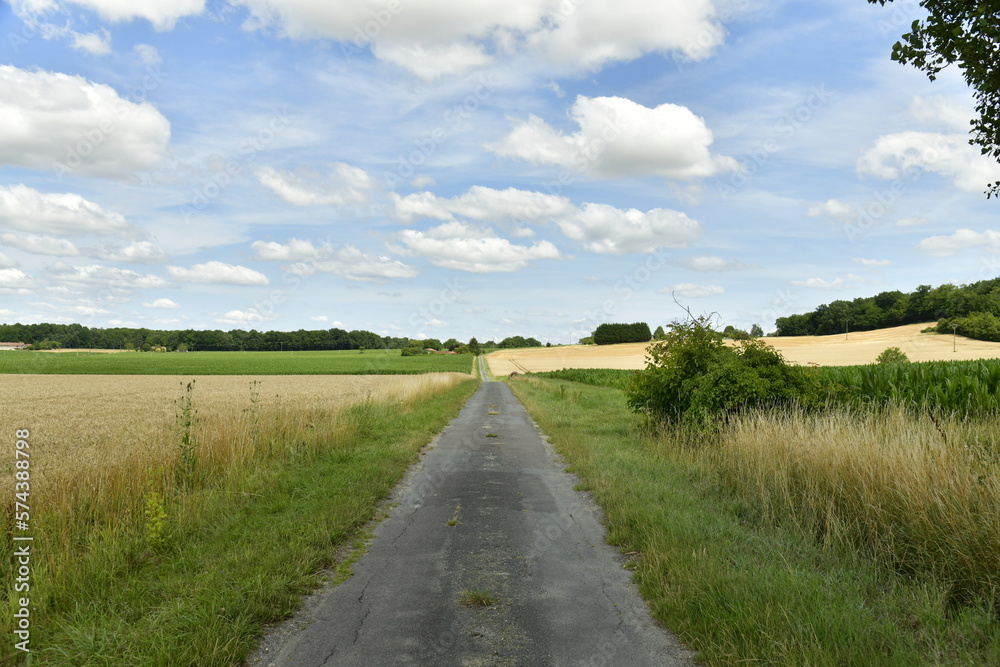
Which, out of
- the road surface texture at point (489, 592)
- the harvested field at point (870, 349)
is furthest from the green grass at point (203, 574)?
the harvested field at point (870, 349)

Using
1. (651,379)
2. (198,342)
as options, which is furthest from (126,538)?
(198,342)

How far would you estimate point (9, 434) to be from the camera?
13250 millimetres

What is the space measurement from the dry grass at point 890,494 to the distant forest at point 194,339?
143m

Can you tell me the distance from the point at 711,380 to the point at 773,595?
809 cm

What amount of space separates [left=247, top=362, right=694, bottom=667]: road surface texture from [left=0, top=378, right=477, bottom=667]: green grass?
37 centimetres

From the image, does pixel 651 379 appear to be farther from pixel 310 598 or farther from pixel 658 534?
pixel 310 598

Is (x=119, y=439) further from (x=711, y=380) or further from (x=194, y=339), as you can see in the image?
(x=194, y=339)

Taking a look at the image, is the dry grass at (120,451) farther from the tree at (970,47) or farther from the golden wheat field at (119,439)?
the tree at (970,47)

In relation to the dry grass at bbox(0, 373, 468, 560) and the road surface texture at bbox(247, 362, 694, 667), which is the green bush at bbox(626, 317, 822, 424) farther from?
the dry grass at bbox(0, 373, 468, 560)

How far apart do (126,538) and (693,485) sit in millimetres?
7428

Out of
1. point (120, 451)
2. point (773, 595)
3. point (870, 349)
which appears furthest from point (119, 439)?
point (870, 349)

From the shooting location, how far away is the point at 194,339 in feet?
480

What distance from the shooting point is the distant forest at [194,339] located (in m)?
122

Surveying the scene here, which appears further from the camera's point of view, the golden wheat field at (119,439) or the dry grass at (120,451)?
the golden wheat field at (119,439)
